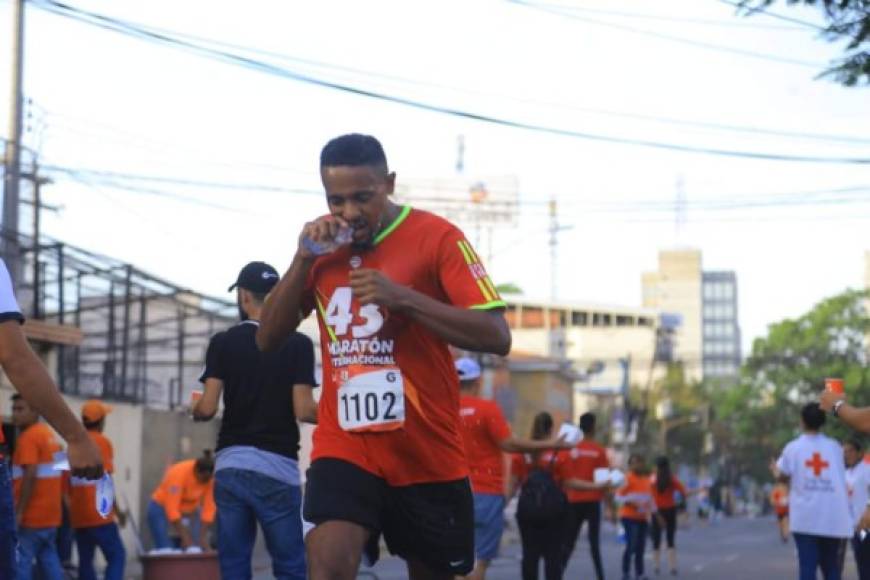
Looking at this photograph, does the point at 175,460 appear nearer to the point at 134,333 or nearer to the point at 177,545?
the point at 134,333

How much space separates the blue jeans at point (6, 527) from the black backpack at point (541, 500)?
29.1 ft

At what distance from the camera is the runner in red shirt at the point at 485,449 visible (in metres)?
12.1

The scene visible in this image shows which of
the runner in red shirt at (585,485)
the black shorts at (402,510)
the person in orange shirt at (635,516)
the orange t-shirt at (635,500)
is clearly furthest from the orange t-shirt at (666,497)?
the black shorts at (402,510)

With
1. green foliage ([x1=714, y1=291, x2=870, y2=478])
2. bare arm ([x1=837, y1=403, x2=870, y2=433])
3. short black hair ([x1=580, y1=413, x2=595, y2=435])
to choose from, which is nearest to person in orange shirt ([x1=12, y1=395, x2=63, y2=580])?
short black hair ([x1=580, y1=413, x2=595, y2=435])

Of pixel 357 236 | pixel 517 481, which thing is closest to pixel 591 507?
pixel 517 481

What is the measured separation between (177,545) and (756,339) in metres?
93.6

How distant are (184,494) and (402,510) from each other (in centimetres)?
1409

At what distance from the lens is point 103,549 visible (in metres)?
13.5

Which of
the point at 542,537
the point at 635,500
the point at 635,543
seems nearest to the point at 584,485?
the point at 542,537

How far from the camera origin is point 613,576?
74.4 ft

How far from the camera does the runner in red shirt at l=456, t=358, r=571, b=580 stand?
12.1m

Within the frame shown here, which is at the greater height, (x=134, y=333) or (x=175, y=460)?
(x=134, y=333)

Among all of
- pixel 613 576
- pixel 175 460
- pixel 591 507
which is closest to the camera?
pixel 591 507

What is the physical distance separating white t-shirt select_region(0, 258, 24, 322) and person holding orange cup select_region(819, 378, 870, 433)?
471 cm
